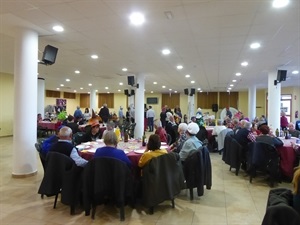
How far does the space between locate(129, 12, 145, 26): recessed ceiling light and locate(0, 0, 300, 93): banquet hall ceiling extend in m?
0.09

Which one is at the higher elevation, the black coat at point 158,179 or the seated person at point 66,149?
the seated person at point 66,149

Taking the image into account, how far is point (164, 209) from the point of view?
11.5 ft

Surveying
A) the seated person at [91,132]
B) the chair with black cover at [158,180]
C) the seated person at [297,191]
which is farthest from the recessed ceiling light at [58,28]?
the seated person at [297,191]

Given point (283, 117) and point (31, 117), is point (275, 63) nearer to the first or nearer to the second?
point (283, 117)

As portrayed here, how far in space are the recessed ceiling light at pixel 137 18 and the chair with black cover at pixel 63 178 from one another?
2541 millimetres

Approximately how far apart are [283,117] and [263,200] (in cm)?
739

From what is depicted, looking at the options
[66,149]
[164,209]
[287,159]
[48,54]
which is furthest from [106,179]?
[48,54]

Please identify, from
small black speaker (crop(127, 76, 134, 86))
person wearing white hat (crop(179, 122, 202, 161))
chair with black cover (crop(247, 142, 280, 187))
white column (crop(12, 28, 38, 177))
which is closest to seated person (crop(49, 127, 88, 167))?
person wearing white hat (crop(179, 122, 202, 161))

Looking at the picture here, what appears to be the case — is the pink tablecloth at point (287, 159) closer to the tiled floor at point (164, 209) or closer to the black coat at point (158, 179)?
the tiled floor at point (164, 209)

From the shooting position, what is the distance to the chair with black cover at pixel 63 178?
322cm

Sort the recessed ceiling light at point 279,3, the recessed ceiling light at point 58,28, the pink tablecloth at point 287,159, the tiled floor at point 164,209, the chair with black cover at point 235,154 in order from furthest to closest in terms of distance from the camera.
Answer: the chair with black cover at point 235,154 < the recessed ceiling light at point 58,28 < the pink tablecloth at point 287,159 < the recessed ceiling light at point 279,3 < the tiled floor at point 164,209

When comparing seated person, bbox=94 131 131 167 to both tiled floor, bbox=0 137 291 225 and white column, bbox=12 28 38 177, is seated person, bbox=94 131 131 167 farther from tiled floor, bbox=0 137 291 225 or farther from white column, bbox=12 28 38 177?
white column, bbox=12 28 38 177

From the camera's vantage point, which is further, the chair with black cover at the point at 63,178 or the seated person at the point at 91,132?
the seated person at the point at 91,132

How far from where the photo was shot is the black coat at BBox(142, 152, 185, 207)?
10.5ft
